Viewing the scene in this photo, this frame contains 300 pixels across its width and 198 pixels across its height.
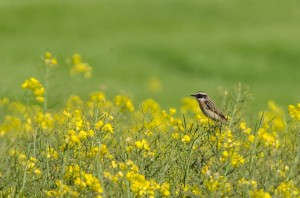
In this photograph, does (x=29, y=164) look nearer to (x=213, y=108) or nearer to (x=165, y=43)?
(x=213, y=108)

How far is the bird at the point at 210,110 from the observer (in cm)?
728

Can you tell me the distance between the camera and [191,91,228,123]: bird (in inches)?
287

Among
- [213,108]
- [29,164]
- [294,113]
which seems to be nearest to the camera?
[29,164]

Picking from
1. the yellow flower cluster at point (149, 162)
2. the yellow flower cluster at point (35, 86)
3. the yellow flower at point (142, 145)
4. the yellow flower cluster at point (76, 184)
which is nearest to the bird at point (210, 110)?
the yellow flower cluster at point (149, 162)

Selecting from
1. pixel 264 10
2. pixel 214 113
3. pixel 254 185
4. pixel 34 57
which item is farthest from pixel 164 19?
pixel 254 185

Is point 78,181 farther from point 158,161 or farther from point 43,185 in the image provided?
point 158,161

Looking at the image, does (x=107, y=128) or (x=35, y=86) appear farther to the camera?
(x=35, y=86)

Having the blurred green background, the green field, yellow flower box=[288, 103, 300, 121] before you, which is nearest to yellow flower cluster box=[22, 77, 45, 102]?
the green field

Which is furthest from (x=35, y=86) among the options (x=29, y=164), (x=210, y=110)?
(x=29, y=164)

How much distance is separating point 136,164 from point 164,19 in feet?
99.6

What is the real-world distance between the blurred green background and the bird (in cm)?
1721

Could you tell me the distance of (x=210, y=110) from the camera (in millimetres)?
7926

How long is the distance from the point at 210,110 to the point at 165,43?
25215mm

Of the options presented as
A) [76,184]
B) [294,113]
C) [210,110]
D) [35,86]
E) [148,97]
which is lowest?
[76,184]
